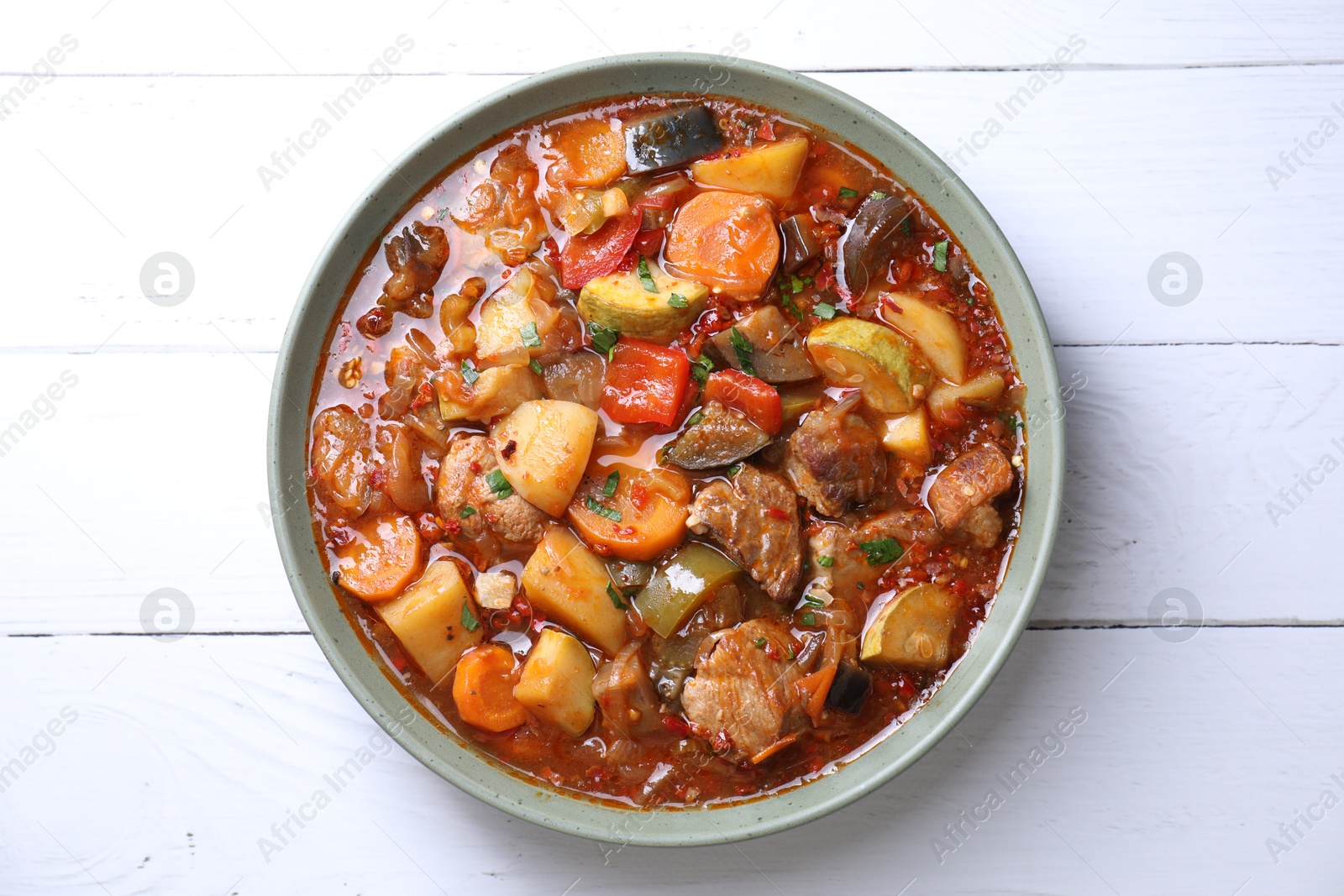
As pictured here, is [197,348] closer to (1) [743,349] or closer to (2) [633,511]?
(2) [633,511]

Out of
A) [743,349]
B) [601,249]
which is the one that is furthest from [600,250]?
[743,349]

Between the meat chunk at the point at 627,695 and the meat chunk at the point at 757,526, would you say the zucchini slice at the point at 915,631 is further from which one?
the meat chunk at the point at 627,695

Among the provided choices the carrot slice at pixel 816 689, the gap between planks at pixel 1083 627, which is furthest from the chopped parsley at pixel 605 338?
the gap between planks at pixel 1083 627

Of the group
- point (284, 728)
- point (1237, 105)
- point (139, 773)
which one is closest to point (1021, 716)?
point (1237, 105)

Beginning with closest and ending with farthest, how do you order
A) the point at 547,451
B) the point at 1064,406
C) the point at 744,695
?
→ the point at 744,695 → the point at 547,451 → the point at 1064,406

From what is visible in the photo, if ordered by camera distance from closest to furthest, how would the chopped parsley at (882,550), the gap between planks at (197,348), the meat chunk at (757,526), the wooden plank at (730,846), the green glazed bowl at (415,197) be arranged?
1. the green glazed bowl at (415,197)
2. the meat chunk at (757,526)
3. the chopped parsley at (882,550)
4. the wooden plank at (730,846)
5. the gap between planks at (197,348)

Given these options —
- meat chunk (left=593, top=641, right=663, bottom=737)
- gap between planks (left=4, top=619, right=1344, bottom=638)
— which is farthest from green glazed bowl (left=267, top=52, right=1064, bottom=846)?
gap between planks (left=4, top=619, right=1344, bottom=638)

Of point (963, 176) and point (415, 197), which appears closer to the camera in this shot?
point (415, 197)
